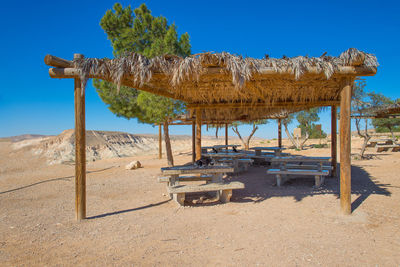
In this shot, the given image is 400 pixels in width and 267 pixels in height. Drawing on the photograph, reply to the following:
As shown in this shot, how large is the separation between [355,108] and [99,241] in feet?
36.6

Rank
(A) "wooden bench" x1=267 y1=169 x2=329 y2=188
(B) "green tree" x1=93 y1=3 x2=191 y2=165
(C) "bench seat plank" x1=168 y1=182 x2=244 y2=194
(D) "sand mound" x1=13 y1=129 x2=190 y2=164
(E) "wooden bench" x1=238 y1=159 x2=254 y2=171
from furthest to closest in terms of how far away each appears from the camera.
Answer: (D) "sand mound" x1=13 y1=129 x2=190 y2=164 → (B) "green tree" x1=93 y1=3 x2=191 y2=165 → (E) "wooden bench" x1=238 y1=159 x2=254 y2=171 → (A) "wooden bench" x1=267 y1=169 x2=329 y2=188 → (C) "bench seat plank" x1=168 y1=182 x2=244 y2=194

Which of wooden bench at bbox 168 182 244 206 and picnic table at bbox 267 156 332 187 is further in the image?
picnic table at bbox 267 156 332 187

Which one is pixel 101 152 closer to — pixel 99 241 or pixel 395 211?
pixel 99 241

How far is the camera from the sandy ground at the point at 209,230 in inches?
110

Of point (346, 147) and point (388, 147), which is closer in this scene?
point (346, 147)

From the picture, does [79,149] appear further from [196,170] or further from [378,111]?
[378,111]

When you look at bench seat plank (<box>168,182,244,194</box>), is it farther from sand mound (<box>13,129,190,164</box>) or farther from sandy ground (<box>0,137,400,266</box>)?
sand mound (<box>13,129,190,164</box>)

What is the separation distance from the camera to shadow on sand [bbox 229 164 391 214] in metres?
5.34

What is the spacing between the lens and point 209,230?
360 centimetres

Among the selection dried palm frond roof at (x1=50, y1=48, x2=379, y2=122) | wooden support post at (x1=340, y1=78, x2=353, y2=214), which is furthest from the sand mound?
wooden support post at (x1=340, y1=78, x2=353, y2=214)

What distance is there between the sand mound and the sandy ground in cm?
1144

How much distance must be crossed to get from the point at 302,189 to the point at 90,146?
18.1m

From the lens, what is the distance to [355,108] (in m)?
10.4

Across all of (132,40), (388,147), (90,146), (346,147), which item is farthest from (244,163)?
(90,146)
